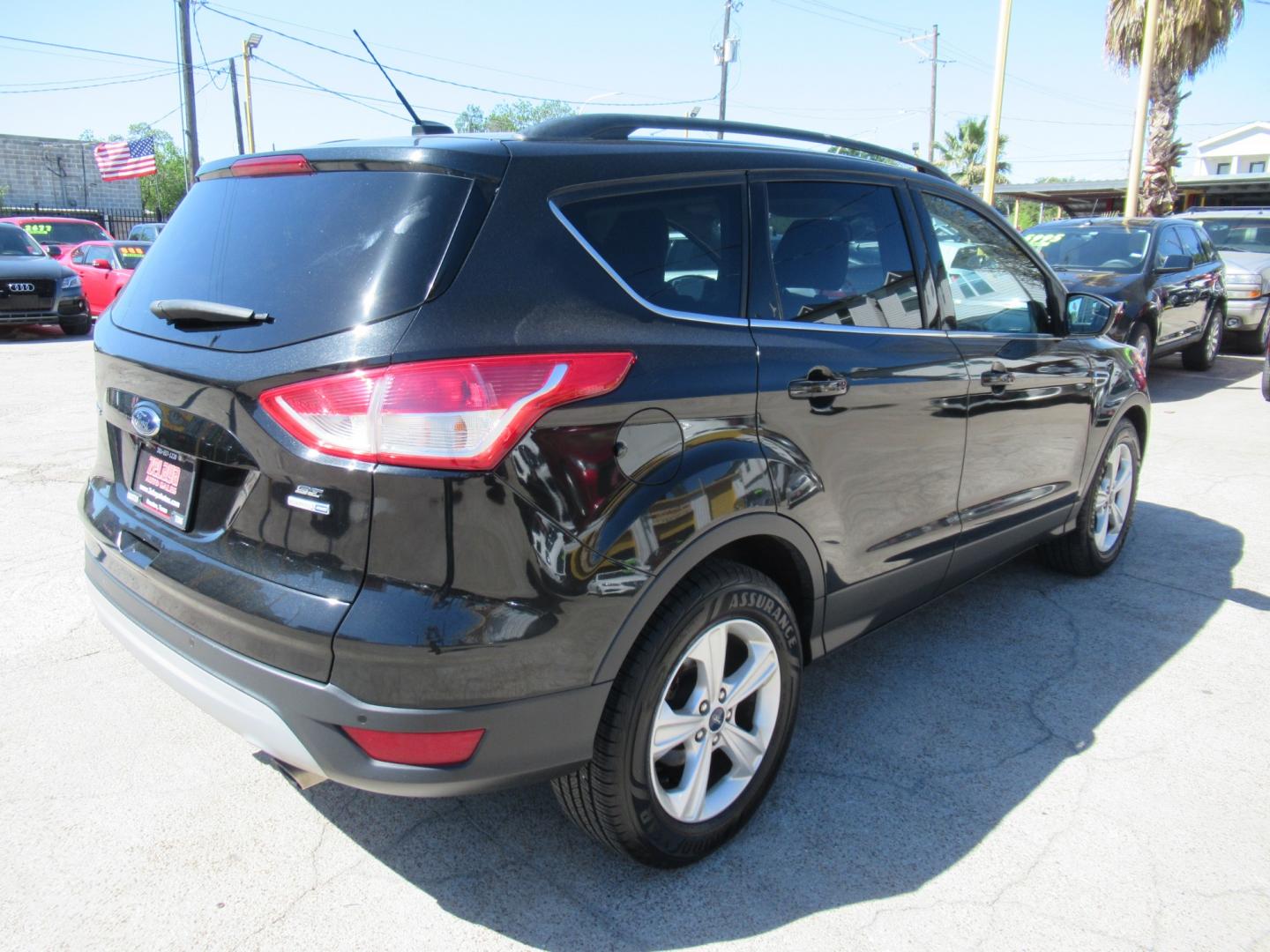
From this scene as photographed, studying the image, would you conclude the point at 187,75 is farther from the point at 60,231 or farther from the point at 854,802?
Answer: the point at 854,802

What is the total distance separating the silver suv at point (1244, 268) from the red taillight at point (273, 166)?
501 inches

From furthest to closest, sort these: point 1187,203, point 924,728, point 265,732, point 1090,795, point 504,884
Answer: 1. point 1187,203
2. point 924,728
3. point 1090,795
4. point 504,884
5. point 265,732

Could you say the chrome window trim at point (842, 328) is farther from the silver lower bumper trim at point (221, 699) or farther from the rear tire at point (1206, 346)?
the rear tire at point (1206, 346)

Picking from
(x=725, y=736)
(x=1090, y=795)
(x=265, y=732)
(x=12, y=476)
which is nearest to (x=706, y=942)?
(x=725, y=736)

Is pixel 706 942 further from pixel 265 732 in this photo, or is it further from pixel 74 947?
pixel 74 947

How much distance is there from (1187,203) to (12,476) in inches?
1267

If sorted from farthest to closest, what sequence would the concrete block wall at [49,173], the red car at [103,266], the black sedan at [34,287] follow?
the concrete block wall at [49,173] < the red car at [103,266] < the black sedan at [34,287]

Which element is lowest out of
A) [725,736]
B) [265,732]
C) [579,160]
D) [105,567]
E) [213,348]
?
[725,736]

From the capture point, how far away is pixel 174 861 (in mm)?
2469

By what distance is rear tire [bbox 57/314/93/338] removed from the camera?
47.0 feet

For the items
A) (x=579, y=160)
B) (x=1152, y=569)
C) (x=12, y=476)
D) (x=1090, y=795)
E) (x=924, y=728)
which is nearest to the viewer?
(x=579, y=160)

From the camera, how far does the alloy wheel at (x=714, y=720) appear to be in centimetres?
237

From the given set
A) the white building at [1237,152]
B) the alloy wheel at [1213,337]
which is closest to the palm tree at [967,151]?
the white building at [1237,152]

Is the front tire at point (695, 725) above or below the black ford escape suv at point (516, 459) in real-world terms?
below
